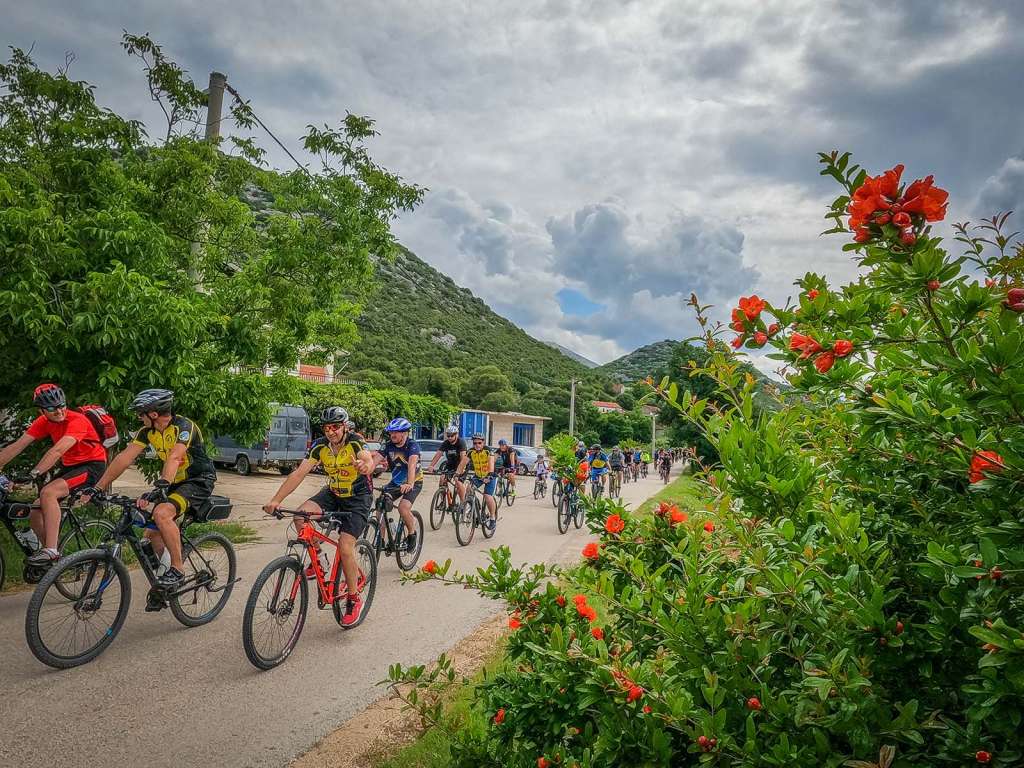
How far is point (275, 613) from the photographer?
4754 mm

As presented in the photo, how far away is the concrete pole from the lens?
10.5m

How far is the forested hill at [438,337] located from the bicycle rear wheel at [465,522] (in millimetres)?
51017

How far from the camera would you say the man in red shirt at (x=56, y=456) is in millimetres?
5512

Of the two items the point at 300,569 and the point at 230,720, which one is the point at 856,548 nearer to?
the point at 230,720

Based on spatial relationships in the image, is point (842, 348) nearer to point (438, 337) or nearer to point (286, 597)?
point (286, 597)

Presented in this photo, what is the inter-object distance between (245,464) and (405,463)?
17.3 metres

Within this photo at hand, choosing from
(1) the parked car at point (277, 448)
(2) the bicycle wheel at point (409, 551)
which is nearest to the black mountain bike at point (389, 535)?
(2) the bicycle wheel at point (409, 551)

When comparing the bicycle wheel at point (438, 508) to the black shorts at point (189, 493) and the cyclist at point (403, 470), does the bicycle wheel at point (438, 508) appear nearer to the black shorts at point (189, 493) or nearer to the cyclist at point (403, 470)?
the cyclist at point (403, 470)

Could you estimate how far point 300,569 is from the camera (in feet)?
16.3

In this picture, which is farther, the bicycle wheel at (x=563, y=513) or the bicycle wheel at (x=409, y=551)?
the bicycle wheel at (x=563, y=513)

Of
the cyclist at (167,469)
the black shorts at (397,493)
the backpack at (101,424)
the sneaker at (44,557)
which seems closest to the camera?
the cyclist at (167,469)

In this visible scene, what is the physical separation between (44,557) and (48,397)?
1.44m

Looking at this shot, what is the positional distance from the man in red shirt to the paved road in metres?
0.75

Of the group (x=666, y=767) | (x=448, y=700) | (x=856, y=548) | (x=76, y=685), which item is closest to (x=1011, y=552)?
(x=856, y=548)
